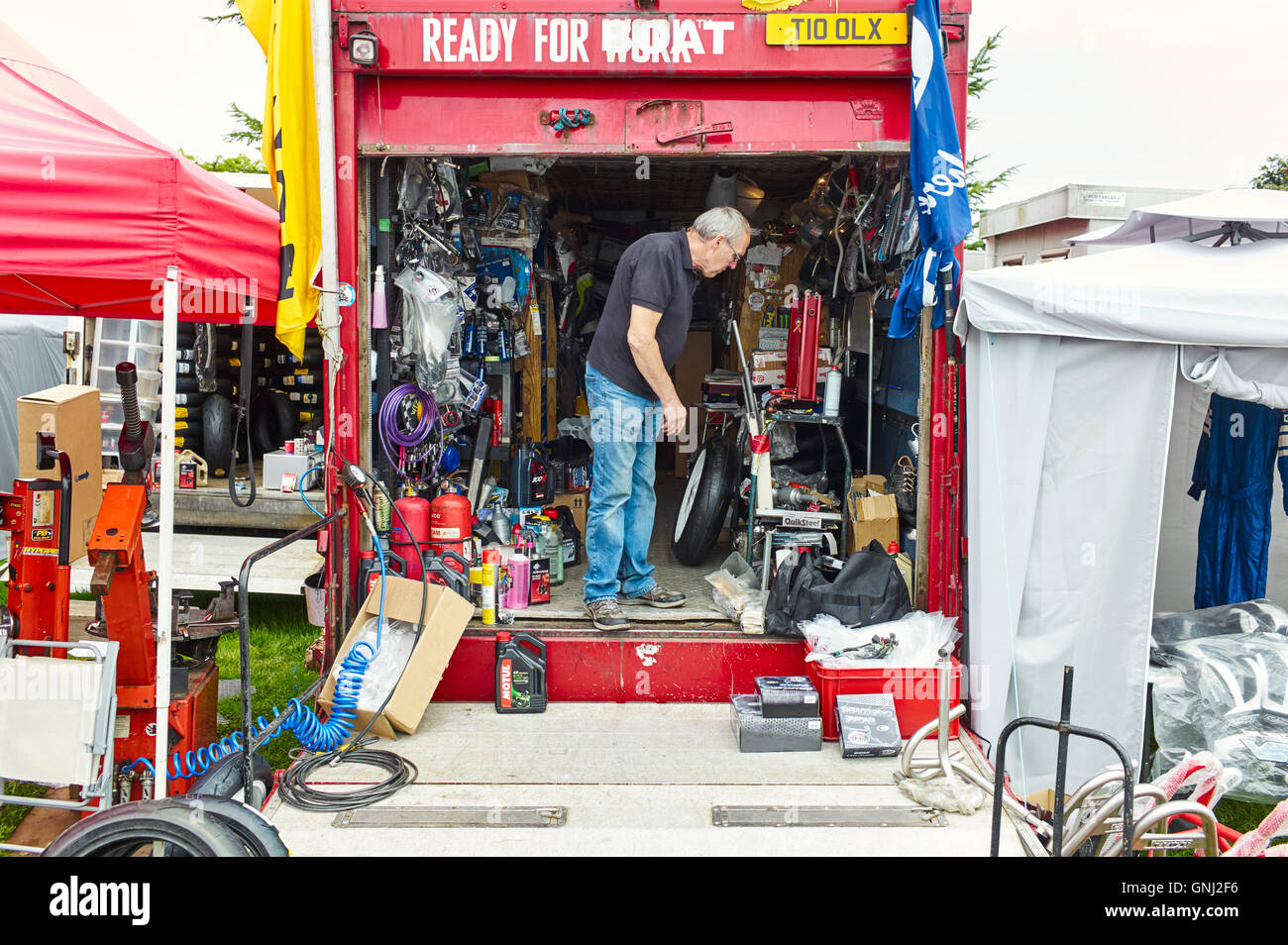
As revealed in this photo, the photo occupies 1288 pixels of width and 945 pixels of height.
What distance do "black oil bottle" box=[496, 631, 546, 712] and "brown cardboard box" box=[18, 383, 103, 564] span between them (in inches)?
72.5

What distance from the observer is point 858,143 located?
4.48 meters

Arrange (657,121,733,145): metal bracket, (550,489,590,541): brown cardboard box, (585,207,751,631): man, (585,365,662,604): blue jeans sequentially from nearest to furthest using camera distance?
1. (657,121,733,145): metal bracket
2. (585,207,751,631): man
3. (585,365,662,604): blue jeans
4. (550,489,590,541): brown cardboard box

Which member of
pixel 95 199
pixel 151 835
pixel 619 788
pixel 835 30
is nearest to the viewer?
pixel 151 835

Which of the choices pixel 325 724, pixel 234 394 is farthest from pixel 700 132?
pixel 234 394

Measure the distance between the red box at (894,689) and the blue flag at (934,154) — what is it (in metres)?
1.75

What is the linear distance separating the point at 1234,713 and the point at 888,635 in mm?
1544

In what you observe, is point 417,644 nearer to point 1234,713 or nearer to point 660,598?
point 660,598

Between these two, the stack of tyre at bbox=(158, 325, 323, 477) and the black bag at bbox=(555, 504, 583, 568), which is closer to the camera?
the black bag at bbox=(555, 504, 583, 568)

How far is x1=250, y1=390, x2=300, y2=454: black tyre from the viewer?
821 centimetres

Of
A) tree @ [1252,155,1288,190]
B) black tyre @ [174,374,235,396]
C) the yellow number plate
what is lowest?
black tyre @ [174,374,235,396]

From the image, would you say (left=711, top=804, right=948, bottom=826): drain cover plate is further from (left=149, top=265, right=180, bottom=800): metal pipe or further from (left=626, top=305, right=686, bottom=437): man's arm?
(left=149, top=265, right=180, bottom=800): metal pipe

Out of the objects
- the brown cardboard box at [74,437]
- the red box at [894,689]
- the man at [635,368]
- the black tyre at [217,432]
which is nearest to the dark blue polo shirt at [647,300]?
the man at [635,368]

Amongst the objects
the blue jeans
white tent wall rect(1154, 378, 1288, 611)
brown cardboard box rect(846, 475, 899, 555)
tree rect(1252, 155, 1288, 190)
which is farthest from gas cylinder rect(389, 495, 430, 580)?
tree rect(1252, 155, 1288, 190)

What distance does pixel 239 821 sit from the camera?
8.73ft
